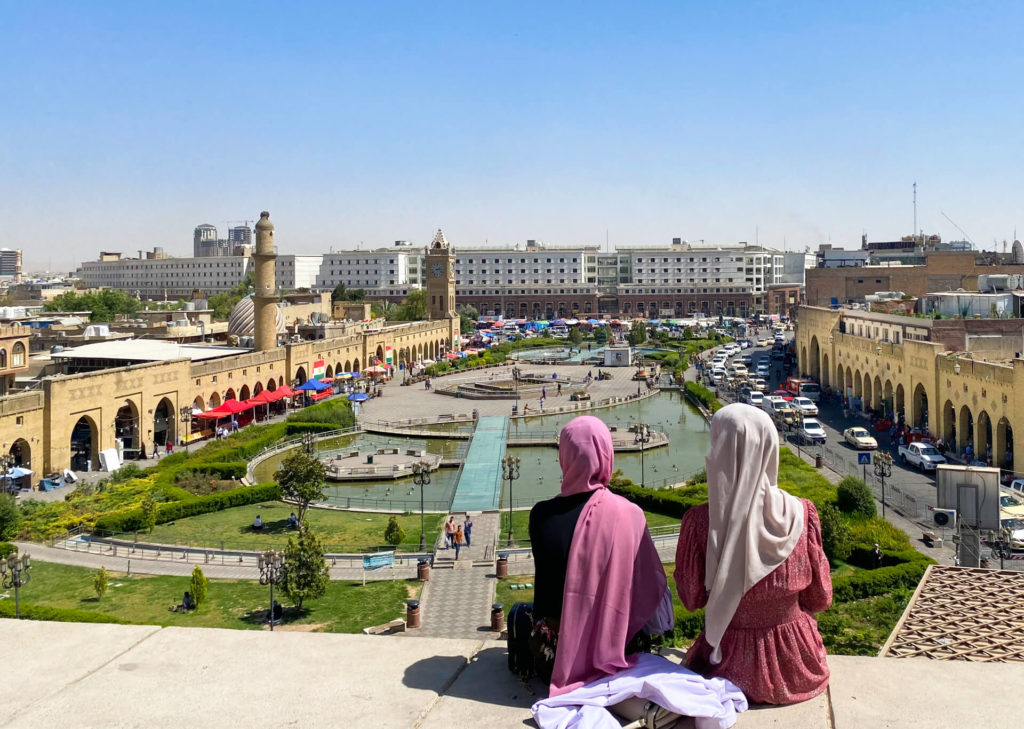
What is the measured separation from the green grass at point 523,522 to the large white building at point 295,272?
81.5m

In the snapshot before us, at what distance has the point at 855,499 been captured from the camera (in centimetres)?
1678

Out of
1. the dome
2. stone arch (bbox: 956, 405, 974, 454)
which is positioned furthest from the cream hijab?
the dome

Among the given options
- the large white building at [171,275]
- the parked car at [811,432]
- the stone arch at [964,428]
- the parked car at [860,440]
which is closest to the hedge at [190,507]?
the parked car at [811,432]

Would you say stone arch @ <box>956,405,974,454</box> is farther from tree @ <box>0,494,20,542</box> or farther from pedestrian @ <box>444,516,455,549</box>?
tree @ <box>0,494,20,542</box>

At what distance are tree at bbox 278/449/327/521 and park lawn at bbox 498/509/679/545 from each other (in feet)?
12.5

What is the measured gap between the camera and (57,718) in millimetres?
2975

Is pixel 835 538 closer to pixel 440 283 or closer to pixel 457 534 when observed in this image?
pixel 457 534

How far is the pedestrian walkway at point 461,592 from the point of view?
1262 cm

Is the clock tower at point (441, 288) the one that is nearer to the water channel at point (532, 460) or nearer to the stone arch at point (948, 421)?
the water channel at point (532, 460)

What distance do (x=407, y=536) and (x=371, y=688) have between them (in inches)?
582

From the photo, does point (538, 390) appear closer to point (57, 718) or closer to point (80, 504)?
point (80, 504)

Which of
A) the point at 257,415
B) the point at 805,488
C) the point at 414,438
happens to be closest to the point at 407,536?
the point at 805,488

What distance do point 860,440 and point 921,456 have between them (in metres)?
3.14

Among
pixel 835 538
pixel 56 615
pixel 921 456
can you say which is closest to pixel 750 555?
pixel 56 615
